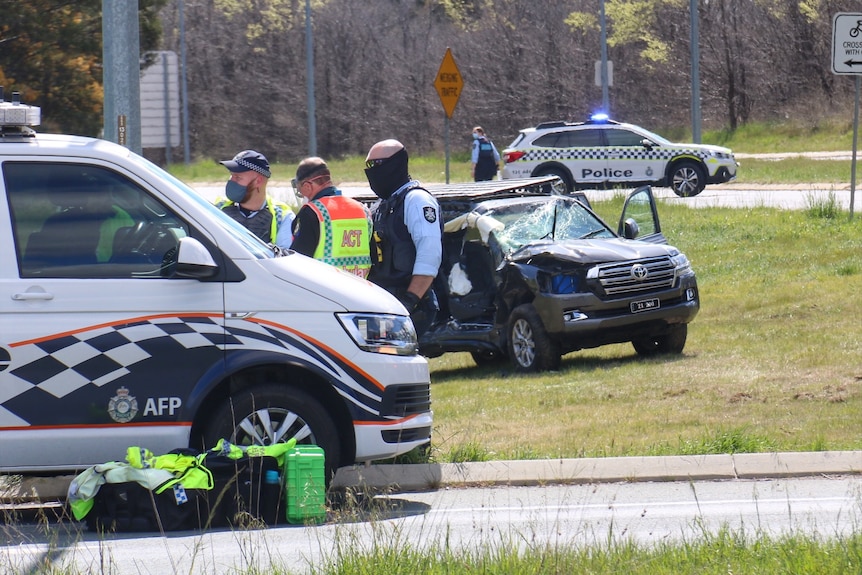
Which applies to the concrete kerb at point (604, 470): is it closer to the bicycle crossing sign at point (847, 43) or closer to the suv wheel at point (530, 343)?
the suv wheel at point (530, 343)

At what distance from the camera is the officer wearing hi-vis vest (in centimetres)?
845

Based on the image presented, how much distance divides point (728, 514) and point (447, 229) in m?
6.20

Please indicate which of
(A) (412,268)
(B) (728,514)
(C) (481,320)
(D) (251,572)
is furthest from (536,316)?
(D) (251,572)

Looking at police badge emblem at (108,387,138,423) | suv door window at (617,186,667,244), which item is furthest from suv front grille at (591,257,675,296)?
police badge emblem at (108,387,138,423)

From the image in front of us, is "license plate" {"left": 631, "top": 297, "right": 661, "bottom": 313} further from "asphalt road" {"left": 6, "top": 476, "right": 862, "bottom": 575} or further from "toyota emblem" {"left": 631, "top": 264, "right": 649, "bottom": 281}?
"asphalt road" {"left": 6, "top": 476, "right": 862, "bottom": 575}

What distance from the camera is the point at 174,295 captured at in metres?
6.50

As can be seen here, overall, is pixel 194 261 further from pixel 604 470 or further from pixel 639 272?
pixel 639 272

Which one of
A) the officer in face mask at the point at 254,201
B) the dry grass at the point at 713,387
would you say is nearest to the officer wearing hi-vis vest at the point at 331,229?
the officer in face mask at the point at 254,201

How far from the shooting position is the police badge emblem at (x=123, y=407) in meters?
6.44

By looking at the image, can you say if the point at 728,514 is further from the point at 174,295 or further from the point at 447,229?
the point at 447,229

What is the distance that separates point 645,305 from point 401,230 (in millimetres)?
3386

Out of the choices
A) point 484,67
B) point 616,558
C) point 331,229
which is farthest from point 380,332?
point 484,67

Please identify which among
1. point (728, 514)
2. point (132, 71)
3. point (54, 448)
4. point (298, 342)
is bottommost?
point (728, 514)

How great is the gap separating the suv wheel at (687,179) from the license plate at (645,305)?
17.1m
